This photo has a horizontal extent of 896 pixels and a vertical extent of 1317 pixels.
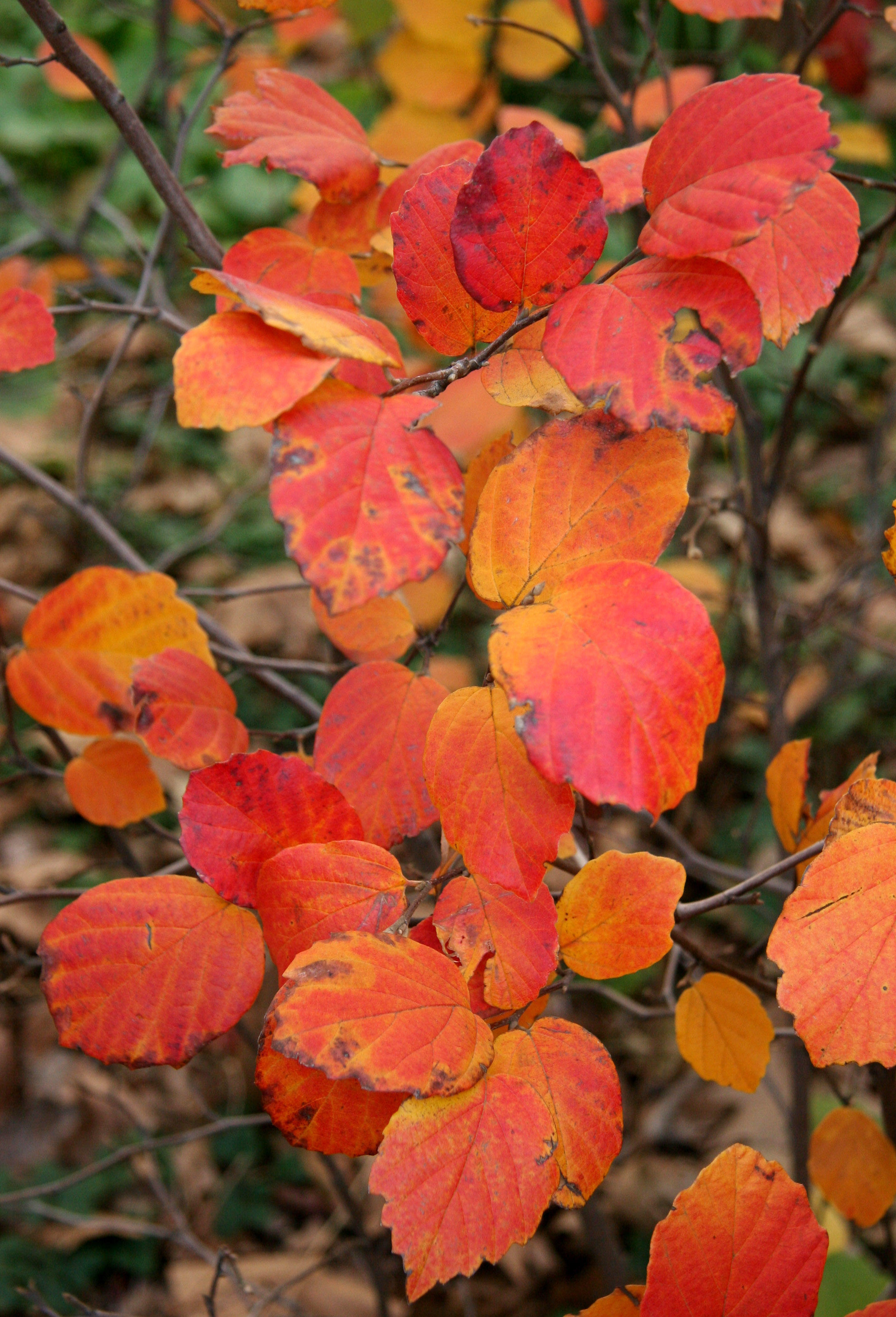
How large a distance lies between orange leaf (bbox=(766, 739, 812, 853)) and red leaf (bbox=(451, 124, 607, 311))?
325mm

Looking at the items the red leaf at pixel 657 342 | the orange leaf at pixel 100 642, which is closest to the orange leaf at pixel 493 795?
the red leaf at pixel 657 342

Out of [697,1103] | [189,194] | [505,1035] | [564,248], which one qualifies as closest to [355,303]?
[564,248]

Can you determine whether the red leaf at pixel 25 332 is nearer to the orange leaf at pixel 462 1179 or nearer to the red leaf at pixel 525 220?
the red leaf at pixel 525 220

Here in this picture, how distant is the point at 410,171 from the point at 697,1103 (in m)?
1.53

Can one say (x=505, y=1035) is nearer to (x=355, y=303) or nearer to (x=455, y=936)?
(x=455, y=936)

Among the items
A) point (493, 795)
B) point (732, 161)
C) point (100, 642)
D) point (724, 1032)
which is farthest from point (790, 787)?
point (100, 642)

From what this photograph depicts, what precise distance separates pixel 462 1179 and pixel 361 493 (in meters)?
0.31

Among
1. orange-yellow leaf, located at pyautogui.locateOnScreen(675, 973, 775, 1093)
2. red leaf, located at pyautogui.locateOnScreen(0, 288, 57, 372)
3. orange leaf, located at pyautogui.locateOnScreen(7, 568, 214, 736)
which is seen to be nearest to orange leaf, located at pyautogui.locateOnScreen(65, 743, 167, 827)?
orange leaf, located at pyautogui.locateOnScreen(7, 568, 214, 736)

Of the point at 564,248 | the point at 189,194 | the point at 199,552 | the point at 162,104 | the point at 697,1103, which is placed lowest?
the point at 697,1103

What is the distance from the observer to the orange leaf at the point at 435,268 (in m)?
0.46

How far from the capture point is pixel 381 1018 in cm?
42

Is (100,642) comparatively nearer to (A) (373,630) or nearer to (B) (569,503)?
(A) (373,630)

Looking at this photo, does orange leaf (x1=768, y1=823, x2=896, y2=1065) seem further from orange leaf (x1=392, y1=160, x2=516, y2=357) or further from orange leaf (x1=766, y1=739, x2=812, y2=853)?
orange leaf (x1=392, y1=160, x2=516, y2=357)

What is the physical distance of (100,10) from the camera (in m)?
2.86
